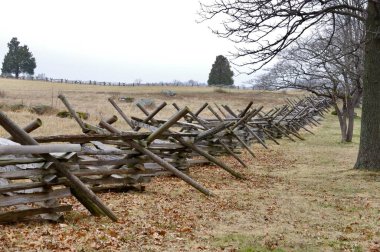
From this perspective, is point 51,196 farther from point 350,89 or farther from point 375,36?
point 350,89

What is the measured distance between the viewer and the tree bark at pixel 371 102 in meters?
11.4

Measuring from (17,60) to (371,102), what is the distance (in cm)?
8578

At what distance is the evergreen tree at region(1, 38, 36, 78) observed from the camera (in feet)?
292

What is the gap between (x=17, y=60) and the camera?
8931 centimetres

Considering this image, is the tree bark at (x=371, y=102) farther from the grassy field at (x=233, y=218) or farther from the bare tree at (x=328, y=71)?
the bare tree at (x=328, y=71)

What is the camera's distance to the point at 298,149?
60.7 feet

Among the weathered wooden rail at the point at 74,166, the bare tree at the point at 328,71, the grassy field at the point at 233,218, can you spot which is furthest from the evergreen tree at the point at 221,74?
the weathered wooden rail at the point at 74,166

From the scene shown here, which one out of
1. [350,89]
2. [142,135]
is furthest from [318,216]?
[350,89]

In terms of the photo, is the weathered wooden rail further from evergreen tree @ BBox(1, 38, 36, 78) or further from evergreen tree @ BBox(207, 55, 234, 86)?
evergreen tree @ BBox(1, 38, 36, 78)

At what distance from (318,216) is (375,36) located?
4.84 metres

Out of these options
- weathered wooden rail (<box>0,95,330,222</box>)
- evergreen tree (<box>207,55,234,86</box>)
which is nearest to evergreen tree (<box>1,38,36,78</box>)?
evergreen tree (<box>207,55,234,86</box>)

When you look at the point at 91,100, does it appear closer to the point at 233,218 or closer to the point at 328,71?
the point at 328,71

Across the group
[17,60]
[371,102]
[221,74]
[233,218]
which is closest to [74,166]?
[233,218]

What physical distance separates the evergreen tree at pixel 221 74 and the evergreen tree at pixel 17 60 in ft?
114
